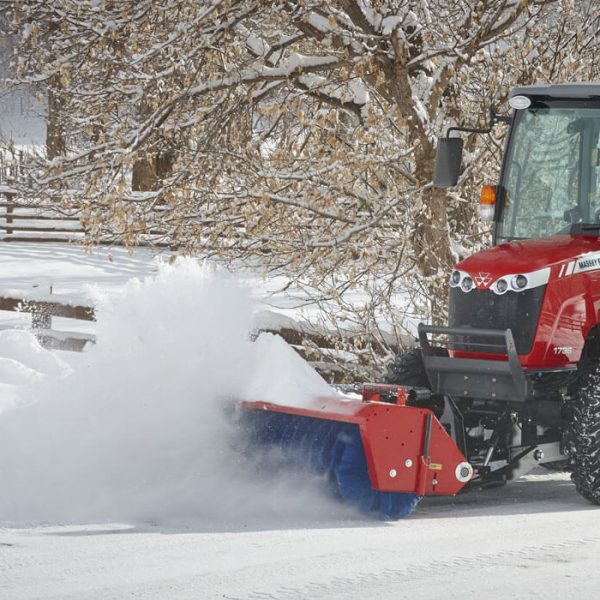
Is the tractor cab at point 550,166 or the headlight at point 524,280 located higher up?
the tractor cab at point 550,166

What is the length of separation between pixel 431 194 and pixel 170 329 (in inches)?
167

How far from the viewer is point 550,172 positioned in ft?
22.9

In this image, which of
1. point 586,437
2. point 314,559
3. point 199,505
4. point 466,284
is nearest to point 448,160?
point 466,284

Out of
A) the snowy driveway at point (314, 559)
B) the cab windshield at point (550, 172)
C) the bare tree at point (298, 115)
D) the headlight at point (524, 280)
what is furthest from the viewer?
the bare tree at point (298, 115)

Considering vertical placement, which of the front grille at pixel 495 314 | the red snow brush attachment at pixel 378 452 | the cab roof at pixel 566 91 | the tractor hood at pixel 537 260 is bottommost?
the red snow brush attachment at pixel 378 452

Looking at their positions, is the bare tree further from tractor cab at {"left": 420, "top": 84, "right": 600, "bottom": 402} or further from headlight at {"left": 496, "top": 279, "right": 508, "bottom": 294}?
headlight at {"left": 496, "top": 279, "right": 508, "bottom": 294}

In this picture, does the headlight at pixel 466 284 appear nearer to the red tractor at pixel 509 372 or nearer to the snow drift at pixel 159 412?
the red tractor at pixel 509 372

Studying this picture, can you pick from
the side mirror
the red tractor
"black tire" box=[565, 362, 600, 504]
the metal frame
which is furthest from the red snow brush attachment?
the side mirror

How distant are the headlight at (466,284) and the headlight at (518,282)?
0.29 meters

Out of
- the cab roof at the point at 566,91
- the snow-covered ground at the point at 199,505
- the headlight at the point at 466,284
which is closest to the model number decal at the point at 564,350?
the headlight at the point at 466,284

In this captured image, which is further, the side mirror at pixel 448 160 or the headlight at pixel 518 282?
the side mirror at pixel 448 160

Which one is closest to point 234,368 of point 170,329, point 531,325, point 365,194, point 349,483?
point 170,329

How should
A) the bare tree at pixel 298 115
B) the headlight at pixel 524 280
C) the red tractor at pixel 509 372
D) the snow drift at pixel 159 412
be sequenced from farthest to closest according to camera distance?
the bare tree at pixel 298 115, the headlight at pixel 524 280, the snow drift at pixel 159 412, the red tractor at pixel 509 372

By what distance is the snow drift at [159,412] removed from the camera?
6.32 metres
